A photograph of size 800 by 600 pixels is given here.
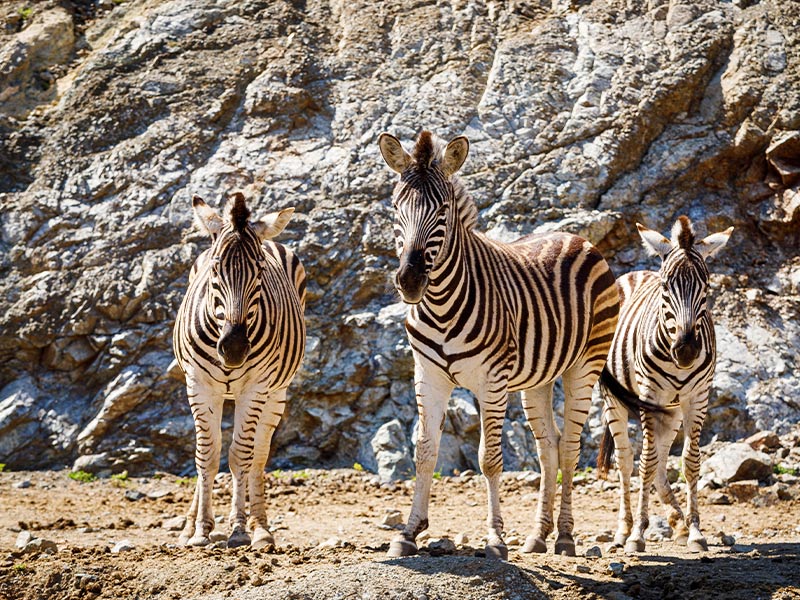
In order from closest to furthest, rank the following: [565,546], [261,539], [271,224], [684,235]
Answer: [565,546] → [261,539] → [271,224] → [684,235]

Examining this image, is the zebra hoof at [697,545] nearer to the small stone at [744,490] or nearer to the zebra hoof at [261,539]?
the small stone at [744,490]

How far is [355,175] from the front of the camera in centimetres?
1380

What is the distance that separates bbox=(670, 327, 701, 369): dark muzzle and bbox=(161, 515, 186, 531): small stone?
16.4 feet

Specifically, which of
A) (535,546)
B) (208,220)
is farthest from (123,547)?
(535,546)

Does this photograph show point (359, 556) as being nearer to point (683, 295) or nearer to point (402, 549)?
point (402, 549)

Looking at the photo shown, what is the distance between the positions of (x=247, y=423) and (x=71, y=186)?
8.44 m

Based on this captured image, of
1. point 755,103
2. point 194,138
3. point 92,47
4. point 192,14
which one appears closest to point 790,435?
point 755,103

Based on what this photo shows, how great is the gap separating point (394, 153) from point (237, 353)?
6.13ft

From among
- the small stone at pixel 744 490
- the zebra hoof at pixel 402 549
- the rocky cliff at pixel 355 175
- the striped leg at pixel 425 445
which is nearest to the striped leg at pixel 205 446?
the striped leg at pixel 425 445

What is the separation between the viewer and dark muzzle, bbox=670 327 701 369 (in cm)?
736

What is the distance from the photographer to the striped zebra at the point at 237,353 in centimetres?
684

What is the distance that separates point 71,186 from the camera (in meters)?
14.2

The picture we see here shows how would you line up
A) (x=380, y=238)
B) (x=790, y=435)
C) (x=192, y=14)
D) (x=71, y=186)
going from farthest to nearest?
(x=192, y=14) → (x=71, y=186) → (x=380, y=238) → (x=790, y=435)

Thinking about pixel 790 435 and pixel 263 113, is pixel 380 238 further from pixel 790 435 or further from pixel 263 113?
pixel 790 435
